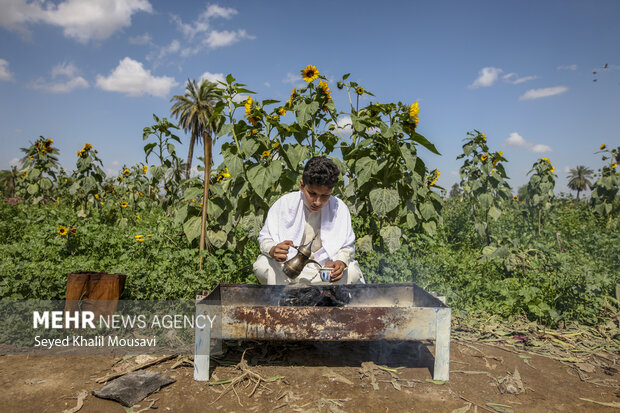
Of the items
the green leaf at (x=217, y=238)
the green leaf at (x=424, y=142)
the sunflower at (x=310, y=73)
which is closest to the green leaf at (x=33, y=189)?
the green leaf at (x=217, y=238)

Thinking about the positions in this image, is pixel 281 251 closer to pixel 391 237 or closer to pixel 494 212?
pixel 391 237

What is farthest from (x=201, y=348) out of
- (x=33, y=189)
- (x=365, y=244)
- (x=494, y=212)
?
(x=33, y=189)

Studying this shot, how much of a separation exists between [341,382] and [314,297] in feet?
1.94

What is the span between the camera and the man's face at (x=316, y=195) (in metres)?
3.17

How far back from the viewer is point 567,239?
7.14 metres

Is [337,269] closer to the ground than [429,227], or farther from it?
closer to the ground

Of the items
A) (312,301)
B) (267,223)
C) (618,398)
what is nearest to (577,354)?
(618,398)

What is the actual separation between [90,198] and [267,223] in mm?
5362

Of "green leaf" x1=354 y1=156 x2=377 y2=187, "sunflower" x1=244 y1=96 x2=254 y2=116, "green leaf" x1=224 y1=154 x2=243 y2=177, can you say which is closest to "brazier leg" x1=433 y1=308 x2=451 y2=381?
"green leaf" x1=354 y1=156 x2=377 y2=187

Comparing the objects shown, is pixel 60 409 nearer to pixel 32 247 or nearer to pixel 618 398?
pixel 32 247

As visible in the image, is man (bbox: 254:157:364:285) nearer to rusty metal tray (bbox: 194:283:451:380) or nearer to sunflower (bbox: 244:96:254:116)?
rusty metal tray (bbox: 194:283:451:380)

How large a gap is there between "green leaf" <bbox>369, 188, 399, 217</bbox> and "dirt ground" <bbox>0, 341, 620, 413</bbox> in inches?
44.3

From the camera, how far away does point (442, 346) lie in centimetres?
273

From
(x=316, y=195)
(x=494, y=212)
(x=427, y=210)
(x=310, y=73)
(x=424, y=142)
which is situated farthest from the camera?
(x=494, y=212)
